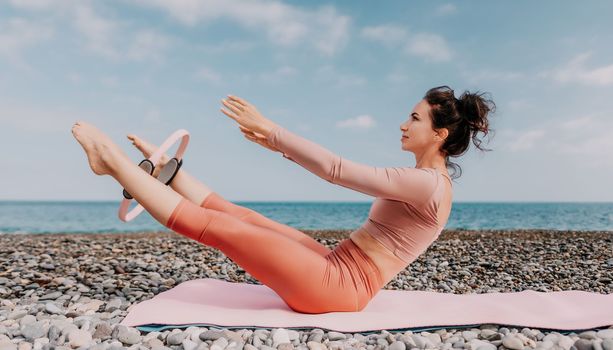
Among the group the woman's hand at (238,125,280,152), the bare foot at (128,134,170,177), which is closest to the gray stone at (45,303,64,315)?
the bare foot at (128,134,170,177)

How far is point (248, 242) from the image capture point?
3.53m

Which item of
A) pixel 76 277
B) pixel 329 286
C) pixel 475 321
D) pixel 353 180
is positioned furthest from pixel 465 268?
pixel 76 277

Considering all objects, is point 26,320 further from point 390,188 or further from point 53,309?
point 390,188

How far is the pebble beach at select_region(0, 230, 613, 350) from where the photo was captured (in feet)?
10.8

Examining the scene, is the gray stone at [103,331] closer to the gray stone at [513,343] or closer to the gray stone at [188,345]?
the gray stone at [188,345]

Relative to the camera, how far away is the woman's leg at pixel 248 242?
3.41 metres

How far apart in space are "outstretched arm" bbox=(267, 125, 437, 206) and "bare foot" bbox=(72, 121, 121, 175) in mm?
1089

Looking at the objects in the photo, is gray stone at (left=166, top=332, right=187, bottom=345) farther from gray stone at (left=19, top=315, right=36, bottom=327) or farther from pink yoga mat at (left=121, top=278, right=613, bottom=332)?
gray stone at (left=19, top=315, right=36, bottom=327)

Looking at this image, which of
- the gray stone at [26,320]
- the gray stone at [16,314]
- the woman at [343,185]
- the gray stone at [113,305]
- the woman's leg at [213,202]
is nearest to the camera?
the woman at [343,185]

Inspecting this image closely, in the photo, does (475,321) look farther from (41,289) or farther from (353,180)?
(41,289)

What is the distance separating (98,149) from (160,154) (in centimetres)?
74

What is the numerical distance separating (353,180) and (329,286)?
3.00ft

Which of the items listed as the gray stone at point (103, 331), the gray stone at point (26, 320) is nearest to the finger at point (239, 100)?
the gray stone at point (103, 331)

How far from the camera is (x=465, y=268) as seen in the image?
7.23 m
